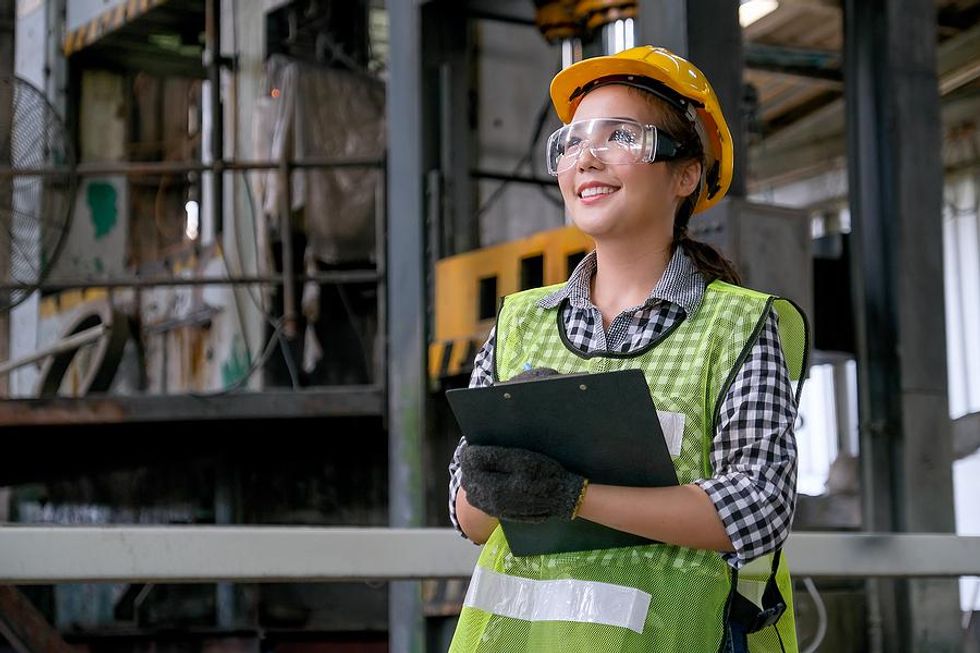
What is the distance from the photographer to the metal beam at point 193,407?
7.16 metres

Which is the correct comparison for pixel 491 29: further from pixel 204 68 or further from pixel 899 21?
pixel 204 68

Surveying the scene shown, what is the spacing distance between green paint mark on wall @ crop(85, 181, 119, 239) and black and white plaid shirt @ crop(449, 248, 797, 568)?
353 inches

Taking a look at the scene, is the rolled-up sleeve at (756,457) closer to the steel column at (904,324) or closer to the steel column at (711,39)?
the steel column at (711,39)

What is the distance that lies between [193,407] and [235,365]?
68.3 inches

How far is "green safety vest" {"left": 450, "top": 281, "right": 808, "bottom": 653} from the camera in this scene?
1689 mm

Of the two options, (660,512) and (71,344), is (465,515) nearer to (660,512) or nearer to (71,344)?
(660,512)

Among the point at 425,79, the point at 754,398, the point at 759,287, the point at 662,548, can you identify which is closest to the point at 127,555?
the point at 662,548

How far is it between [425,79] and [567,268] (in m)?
1.50

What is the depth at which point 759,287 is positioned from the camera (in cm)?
498

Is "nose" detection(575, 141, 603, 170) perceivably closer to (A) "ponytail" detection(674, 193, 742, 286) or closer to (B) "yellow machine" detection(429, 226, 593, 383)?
(A) "ponytail" detection(674, 193, 742, 286)

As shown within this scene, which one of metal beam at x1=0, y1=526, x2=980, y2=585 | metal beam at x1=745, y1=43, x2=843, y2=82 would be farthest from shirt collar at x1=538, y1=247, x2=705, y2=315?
metal beam at x1=745, y1=43, x2=843, y2=82

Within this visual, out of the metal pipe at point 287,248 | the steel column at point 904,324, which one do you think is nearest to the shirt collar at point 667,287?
the steel column at point 904,324

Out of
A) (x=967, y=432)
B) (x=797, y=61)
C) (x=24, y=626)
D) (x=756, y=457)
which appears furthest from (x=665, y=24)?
(x=797, y=61)

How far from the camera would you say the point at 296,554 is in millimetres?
2342
